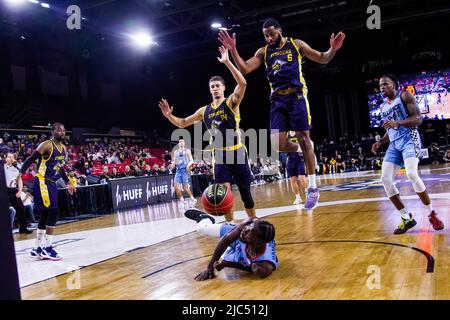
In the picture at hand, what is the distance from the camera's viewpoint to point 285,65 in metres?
4.80

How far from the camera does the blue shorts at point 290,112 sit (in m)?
4.89

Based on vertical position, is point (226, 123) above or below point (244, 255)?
above

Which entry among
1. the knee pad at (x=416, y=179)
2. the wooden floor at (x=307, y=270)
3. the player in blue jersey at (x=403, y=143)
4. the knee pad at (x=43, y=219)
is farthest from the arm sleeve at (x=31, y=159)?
the knee pad at (x=416, y=179)

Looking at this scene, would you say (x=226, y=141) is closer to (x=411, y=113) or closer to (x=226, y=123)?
(x=226, y=123)

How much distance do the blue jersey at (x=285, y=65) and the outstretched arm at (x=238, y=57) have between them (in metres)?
0.09

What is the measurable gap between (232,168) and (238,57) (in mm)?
1407

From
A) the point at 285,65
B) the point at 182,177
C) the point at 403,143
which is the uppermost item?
the point at 285,65

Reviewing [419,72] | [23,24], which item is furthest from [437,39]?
[23,24]

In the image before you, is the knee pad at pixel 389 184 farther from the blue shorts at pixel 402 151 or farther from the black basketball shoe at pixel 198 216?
the black basketball shoe at pixel 198 216

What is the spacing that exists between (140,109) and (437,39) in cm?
1614

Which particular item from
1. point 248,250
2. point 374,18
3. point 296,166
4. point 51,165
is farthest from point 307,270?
point 374,18

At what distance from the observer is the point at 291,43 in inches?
191

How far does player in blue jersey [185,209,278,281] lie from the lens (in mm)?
3551
